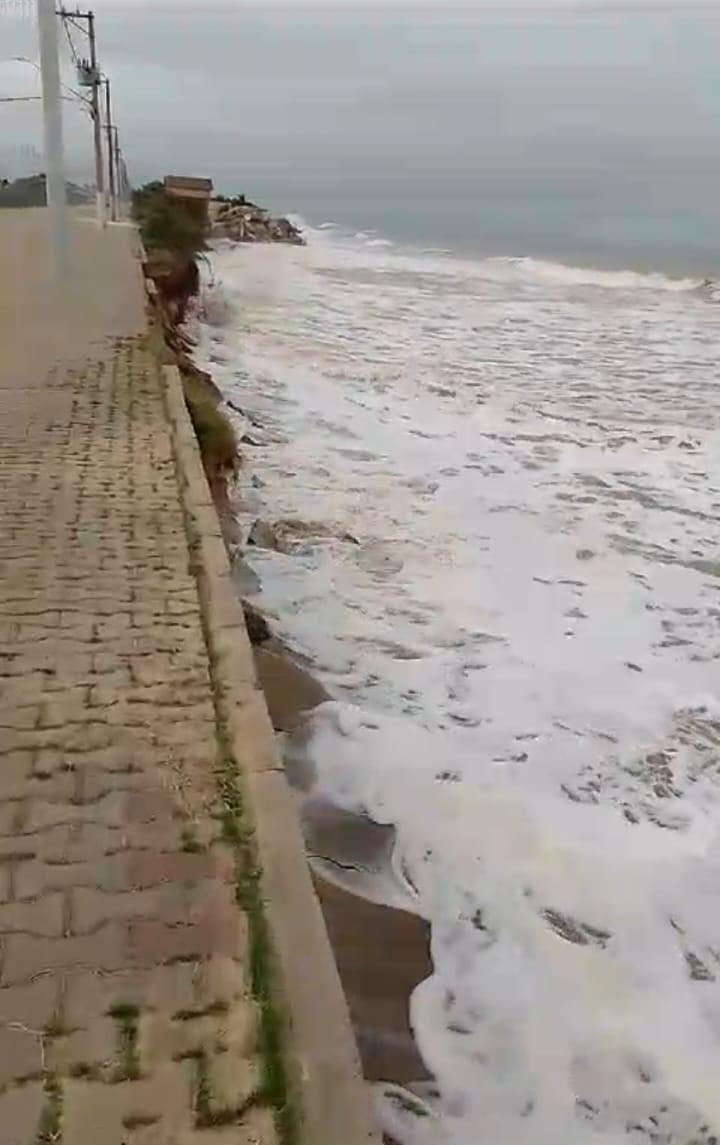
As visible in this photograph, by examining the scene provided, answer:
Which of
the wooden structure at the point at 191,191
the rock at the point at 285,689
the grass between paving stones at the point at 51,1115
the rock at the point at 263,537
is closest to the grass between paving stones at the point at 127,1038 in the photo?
the grass between paving stones at the point at 51,1115

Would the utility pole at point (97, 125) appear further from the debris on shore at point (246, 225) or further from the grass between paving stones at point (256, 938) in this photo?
the grass between paving stones at point (256, 938)

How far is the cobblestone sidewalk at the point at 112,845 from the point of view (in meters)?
3.07

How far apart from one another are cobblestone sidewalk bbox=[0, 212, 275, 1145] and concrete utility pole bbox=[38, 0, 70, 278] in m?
8.38

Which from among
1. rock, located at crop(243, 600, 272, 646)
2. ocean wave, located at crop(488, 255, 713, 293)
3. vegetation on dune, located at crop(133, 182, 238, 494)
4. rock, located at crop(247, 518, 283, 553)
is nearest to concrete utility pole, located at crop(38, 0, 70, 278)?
vegetation on dune, located at crop(133, 182, 238, 494)

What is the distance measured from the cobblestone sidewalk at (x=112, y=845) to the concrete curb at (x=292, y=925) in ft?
0.31

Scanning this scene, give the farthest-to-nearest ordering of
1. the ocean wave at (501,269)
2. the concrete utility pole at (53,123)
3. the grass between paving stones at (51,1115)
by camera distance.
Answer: the ocean wave at (501,269) < the concrete utility pole at (53,123) < the grass between paving stones at (51,1115)

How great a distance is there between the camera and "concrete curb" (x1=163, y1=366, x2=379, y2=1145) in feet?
9.73

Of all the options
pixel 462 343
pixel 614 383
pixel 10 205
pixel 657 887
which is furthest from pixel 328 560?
pixel 10 205

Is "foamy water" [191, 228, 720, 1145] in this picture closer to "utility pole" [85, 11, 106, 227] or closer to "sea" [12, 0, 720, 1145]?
"sea" [12, 0, 720, 1145]

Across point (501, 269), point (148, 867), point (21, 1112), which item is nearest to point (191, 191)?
point (501, 269)

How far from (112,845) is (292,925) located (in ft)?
2.49

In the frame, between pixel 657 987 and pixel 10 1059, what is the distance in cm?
272

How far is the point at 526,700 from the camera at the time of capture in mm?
7461

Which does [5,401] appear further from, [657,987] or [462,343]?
[462,343]
